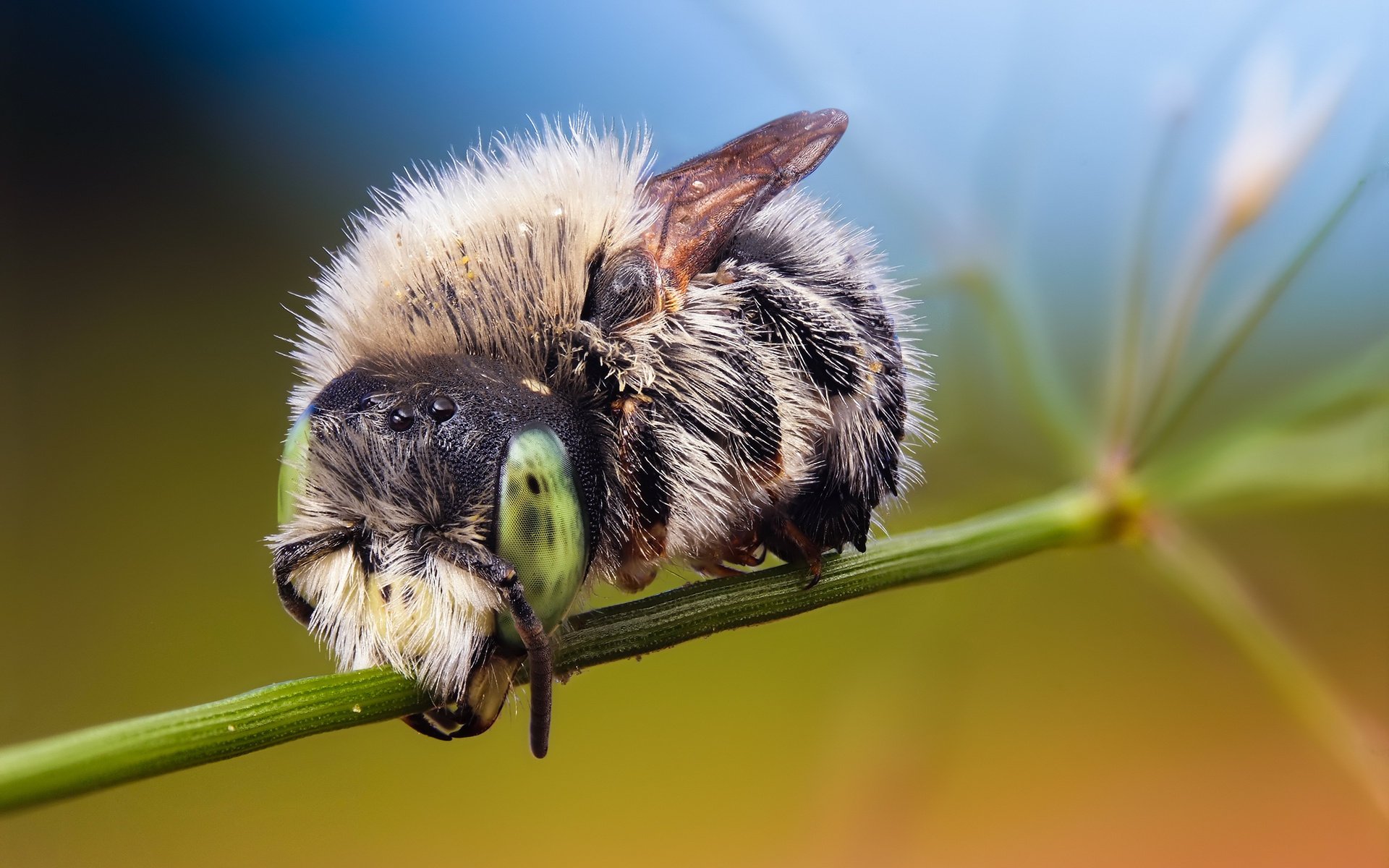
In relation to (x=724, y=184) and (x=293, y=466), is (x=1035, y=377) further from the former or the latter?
(x=293, y=466)

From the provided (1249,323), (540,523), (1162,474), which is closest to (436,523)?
(540,523)

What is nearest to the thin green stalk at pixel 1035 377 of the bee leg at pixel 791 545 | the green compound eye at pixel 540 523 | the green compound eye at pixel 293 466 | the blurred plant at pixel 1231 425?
the blurred plant at pixel 1231 425

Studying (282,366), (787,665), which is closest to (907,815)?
(787,665)

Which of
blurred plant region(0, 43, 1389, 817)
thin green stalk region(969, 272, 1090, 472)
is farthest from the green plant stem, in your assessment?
thin green stalk region(969, 272, 1090, 472)

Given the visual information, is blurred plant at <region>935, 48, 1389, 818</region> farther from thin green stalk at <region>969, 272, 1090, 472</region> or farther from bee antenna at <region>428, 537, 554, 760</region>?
bee antenna at <region>428, 537, 554, 760</region>

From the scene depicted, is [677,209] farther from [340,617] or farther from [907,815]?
[907,815]

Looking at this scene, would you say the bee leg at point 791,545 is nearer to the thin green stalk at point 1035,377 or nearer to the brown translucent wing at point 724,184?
the brown translucent wing at point 724,184
